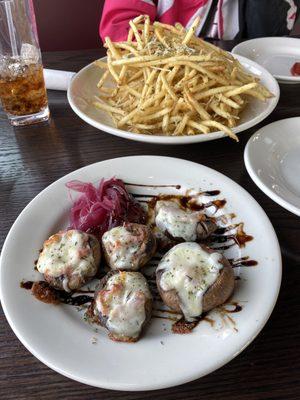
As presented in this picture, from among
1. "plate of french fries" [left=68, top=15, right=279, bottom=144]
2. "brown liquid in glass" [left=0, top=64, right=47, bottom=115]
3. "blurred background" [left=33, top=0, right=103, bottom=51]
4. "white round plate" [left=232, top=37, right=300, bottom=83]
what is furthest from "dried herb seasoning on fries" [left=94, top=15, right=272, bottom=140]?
"blurred background" [left=33, top=0, right=103, bottom=51]

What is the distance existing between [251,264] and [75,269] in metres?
0.45

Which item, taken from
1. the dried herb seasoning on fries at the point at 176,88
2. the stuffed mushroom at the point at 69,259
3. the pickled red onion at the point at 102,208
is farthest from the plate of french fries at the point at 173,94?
the stuffed mushroom at the point at 69,259

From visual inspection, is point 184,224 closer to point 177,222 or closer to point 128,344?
point 177,222

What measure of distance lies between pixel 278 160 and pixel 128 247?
28.0 inches

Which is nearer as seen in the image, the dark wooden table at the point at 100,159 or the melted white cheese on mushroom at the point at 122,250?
the dark wooden table at the point at 100,159

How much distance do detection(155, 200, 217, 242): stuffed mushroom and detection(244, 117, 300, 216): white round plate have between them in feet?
0.75

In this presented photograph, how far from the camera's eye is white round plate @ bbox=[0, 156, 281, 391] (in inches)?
31.8

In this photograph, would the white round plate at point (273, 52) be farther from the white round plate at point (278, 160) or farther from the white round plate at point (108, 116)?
the white round plate at point (278, 160)

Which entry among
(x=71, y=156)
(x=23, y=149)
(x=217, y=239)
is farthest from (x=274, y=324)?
(x=23, y=149)

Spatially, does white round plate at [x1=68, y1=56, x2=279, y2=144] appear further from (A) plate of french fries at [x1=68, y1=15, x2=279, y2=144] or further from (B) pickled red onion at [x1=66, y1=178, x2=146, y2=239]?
(B) pickled red onion at [x1=66, y1=178, x2=146, y2=239]

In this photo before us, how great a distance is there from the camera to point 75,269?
3.31 ft

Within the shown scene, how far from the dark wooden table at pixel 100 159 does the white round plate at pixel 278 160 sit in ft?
0.22

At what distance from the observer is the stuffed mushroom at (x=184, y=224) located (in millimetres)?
1116

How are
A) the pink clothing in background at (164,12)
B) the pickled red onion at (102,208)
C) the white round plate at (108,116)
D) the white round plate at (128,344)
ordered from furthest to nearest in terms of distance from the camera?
the pink clothing in background at (164,12) < the white round plate at (108,116) < the pickled red onion at (102,208) < the white round plate at (128,344)
